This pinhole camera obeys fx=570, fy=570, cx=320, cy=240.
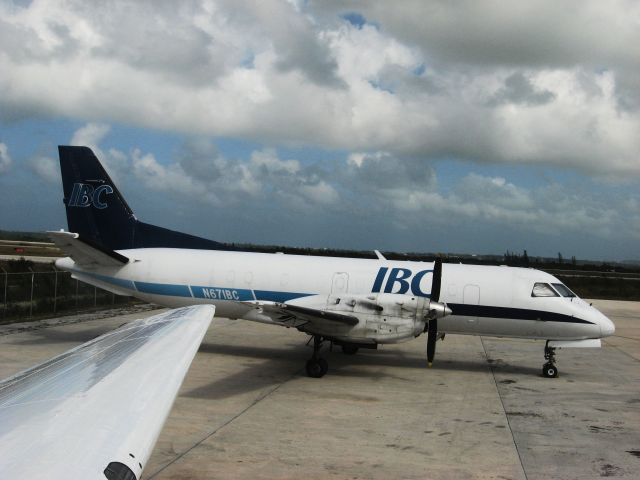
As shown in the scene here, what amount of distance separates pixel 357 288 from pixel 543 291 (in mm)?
5249

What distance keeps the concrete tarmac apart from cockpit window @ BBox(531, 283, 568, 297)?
233 centimetres

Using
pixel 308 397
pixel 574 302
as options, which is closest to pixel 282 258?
pixel 308 397

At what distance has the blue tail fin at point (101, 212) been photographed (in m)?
Result: 19.5

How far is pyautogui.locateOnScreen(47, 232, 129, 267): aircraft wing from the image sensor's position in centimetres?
1686

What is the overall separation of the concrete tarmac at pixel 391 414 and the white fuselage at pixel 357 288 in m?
1.38

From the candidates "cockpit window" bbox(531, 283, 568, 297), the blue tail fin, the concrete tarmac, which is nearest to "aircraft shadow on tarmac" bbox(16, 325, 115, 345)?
the concrete tarmac

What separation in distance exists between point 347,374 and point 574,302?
6669 mm

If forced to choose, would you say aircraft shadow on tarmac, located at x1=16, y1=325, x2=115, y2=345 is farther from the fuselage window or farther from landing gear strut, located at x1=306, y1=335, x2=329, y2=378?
the fuselage window

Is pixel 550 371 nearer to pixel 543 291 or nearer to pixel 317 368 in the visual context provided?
pixel 543 291

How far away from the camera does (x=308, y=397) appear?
41.6 ft

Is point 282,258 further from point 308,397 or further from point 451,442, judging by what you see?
point 451,442

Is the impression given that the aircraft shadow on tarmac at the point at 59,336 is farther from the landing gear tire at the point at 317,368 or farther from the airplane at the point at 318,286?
the landing gear tire at the point at 317,368

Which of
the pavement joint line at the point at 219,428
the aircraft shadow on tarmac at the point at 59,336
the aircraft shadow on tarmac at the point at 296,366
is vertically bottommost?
the aircraft shadow on tarmac at the point at 59,336

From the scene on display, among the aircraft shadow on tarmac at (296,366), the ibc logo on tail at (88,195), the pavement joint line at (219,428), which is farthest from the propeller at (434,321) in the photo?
the ibc logo on tail at (88,195)
